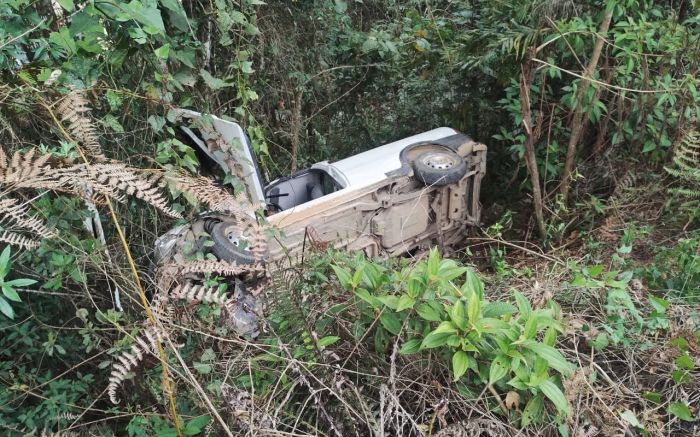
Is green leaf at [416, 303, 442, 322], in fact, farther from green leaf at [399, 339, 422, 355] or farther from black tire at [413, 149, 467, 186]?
black tire at [413, 149, 467, 186]

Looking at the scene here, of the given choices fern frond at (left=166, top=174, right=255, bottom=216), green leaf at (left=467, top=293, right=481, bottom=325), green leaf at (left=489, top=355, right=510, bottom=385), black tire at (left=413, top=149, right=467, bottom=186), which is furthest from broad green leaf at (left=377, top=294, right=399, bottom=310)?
black tire at (left=413, top=149, right=467, bottom=186)

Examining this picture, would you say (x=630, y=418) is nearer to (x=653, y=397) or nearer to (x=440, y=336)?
(x=653, y=397)

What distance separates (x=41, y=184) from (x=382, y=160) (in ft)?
9.49

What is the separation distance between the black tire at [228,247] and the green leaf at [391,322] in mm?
1519

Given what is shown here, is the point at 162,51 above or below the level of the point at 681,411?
above

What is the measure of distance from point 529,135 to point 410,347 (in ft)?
9.22

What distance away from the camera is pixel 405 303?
62.9 inches

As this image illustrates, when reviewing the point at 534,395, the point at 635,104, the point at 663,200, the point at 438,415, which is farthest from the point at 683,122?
the point at 438,415

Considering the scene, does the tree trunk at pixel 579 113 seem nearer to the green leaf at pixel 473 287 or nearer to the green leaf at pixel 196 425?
the green leaf at pixel 473 287

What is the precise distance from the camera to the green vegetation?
1.59 metres

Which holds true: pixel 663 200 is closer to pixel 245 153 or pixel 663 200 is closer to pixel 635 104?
pixel 635 104

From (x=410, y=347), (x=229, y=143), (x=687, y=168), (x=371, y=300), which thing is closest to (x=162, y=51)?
(x=229, y=143)

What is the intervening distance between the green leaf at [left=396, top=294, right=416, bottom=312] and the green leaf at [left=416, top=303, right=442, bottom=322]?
4cm

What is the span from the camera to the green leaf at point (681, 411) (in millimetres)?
1691
